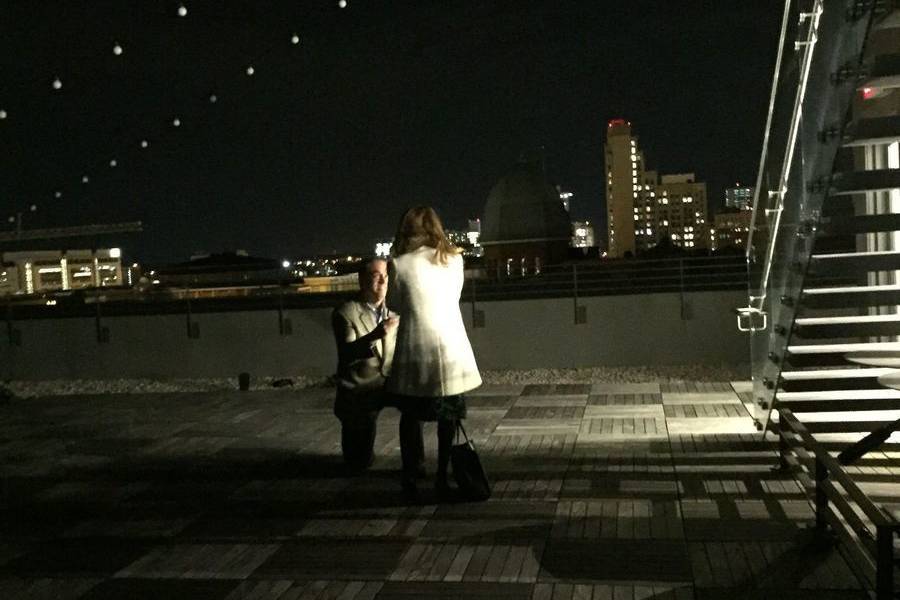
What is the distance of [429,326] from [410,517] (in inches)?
40.5

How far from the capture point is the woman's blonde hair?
5484 mm

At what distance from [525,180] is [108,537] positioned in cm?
2495

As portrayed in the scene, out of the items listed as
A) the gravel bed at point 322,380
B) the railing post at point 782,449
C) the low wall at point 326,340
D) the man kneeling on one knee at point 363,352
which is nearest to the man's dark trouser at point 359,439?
the man kneeling on one knee at point 363,352

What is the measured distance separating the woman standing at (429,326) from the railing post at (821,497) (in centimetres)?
179

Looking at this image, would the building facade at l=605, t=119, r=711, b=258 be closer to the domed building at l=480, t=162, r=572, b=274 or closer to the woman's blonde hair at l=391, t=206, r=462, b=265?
the domed building at l=480, t=162, r=572, b=274

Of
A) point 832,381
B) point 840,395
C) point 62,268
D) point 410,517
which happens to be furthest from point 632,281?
point 62,268

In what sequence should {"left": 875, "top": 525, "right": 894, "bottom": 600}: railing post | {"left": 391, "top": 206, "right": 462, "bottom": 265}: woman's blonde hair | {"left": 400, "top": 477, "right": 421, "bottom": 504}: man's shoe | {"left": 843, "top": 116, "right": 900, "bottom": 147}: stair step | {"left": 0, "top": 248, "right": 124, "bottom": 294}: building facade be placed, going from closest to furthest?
{"left": 875, "top": 525, "right": 894, "bottom": 600}: railing post → {"left": 843, "top": 116, "right": 900, "bottom": 147}: stair step → {"left": 391, "top": 206, "right": 462, "bottom": 265}: woman's blonde hair → {"left": 400, "top": 477, "right": 421, "bottom": 504}: man's shoe → {"left": 0, "top": 248, "right": 124, "bottom": 294}: building facade

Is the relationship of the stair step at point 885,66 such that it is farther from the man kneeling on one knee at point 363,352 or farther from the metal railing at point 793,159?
the man kneeling on one knee at point 363,352

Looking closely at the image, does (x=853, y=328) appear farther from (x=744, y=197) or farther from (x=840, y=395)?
(x=744, y=197)

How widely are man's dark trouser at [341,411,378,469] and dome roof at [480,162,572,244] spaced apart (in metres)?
22.2

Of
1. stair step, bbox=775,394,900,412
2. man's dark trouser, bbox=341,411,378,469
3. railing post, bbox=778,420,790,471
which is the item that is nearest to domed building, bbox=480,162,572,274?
stair step, bbox=775,394,900,412

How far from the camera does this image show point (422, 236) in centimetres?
549

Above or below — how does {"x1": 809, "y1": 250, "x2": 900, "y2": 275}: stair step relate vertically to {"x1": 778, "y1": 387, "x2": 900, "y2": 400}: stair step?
above

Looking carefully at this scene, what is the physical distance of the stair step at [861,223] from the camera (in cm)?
516
